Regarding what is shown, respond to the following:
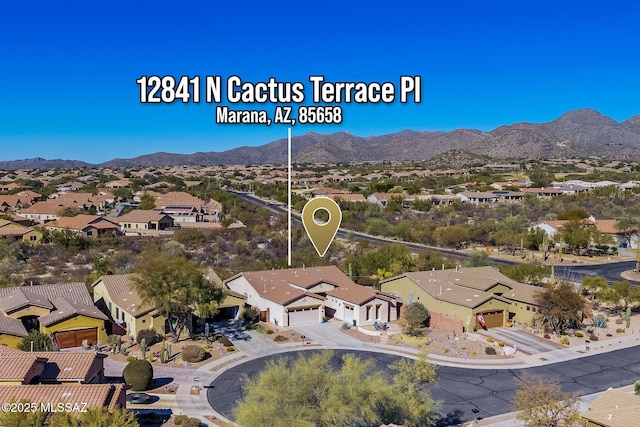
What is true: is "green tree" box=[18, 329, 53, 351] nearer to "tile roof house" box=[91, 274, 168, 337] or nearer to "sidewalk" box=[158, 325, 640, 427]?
"tile roof house" box=[91, 274, 168, 337]

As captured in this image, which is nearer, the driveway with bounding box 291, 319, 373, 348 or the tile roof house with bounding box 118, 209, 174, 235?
the driveway with bounding box 291, 319, 373, 348

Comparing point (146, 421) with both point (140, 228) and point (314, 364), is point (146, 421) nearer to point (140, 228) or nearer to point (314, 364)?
point (314, 364)

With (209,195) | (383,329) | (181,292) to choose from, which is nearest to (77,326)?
(181,292)

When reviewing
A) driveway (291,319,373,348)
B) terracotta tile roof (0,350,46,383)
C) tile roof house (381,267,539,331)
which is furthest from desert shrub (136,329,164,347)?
tile roof house (381,267,539,331)

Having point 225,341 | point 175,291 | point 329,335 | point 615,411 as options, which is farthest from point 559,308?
point 175,291

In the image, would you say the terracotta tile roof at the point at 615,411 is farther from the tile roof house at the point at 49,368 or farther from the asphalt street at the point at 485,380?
the tile roof house at the point at 49,368

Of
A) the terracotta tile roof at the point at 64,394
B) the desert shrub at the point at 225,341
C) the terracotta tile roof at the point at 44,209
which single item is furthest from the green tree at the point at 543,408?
the terracotta tile roof at the point at 44,209
